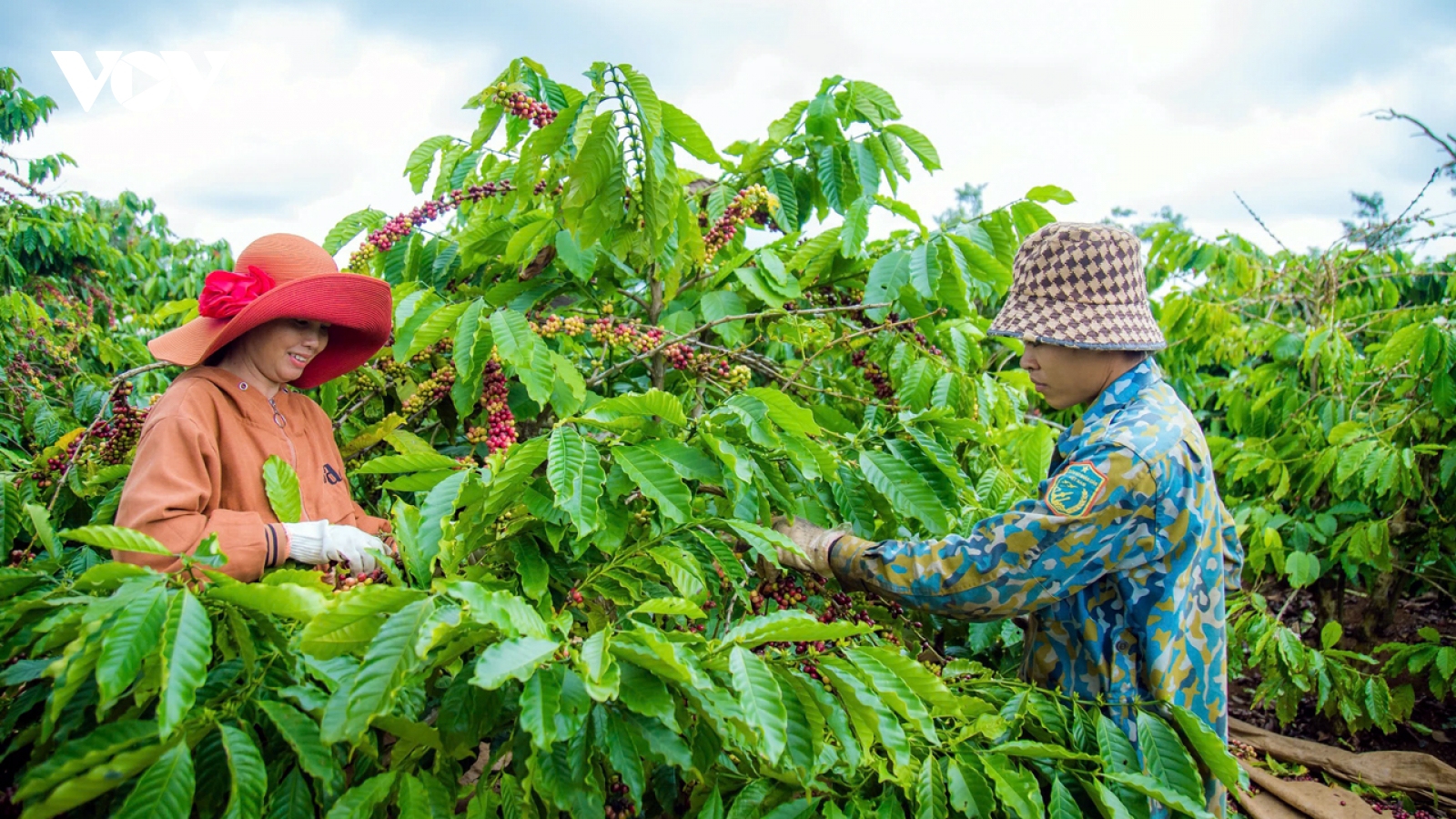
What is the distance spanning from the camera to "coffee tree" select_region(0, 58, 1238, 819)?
0.96 meters

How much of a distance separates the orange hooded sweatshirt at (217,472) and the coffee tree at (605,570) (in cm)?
14

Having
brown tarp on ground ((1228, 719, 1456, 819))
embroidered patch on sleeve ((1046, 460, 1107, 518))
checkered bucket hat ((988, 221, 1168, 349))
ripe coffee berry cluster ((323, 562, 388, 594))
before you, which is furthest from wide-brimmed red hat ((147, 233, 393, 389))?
brown tarp on ground ((1228, 719, 1456, 819))

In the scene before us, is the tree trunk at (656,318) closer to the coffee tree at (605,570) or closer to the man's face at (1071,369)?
the coffee tree at (605,570)

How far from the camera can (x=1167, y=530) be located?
1.40m

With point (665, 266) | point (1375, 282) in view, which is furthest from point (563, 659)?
point (1375, 282)

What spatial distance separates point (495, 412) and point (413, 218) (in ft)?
2.52

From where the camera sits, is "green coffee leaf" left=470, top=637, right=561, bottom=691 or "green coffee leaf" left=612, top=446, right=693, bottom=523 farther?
"green coffee leaf" left=612, top=446, right=693, bottom=523

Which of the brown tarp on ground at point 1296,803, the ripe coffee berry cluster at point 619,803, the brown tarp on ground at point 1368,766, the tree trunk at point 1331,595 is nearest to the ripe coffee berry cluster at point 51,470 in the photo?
the ripe coffee berry cluster at point 619,803

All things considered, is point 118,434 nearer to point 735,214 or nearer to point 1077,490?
point 735,214

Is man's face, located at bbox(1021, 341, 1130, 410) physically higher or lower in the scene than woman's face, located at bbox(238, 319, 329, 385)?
lower

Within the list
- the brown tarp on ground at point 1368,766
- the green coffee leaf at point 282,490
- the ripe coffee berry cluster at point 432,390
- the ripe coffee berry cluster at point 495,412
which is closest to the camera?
the green coffee leaf at point 282,490

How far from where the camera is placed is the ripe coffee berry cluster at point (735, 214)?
7.37 ft

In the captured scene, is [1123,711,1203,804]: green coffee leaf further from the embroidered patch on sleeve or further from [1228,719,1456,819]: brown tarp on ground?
[1228,719,1456,819]: brown tarp on ground

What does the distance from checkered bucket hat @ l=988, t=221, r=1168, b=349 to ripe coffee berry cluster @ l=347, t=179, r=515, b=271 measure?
1360mm
